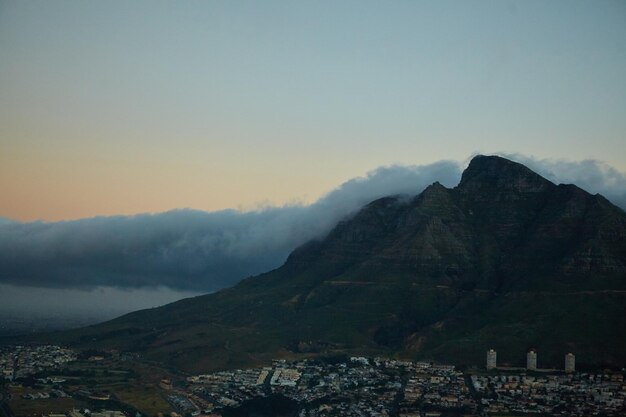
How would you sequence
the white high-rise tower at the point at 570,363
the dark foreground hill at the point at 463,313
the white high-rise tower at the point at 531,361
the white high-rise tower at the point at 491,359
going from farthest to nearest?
1. the dark foreground hill at the point at 463,313
2. the white high-rise tower at the point at 491,359
3. the white high-rise tower at the point at 531,361
4. the white high-rise tower at the point at 570,363

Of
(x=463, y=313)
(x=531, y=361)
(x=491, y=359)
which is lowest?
(x=531, y=361)

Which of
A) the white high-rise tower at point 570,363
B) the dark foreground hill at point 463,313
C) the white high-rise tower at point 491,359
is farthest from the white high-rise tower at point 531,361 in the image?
the white high-rise tower at point 491,359

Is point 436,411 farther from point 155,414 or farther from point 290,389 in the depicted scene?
point 155,414

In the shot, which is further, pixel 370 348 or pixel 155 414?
pixel 370 348

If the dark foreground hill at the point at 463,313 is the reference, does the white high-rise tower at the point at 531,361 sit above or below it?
below

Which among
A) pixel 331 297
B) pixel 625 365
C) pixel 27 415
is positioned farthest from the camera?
pixel 331 297

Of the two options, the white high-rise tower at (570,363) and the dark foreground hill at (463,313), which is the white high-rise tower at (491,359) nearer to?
the dark foreground hill at (463,313)

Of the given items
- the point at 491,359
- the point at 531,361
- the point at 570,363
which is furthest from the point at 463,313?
the point at 570,363

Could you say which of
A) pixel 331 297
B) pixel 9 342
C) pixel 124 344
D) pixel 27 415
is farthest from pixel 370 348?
pixel 9 342

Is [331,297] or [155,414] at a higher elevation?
[331,297]

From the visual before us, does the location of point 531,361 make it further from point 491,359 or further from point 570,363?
point 491,359

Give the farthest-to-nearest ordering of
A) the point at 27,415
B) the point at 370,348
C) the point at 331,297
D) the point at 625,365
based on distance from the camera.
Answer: the point at 331,297, the point at 370,348, the point at 625,365, the point at 27,415
